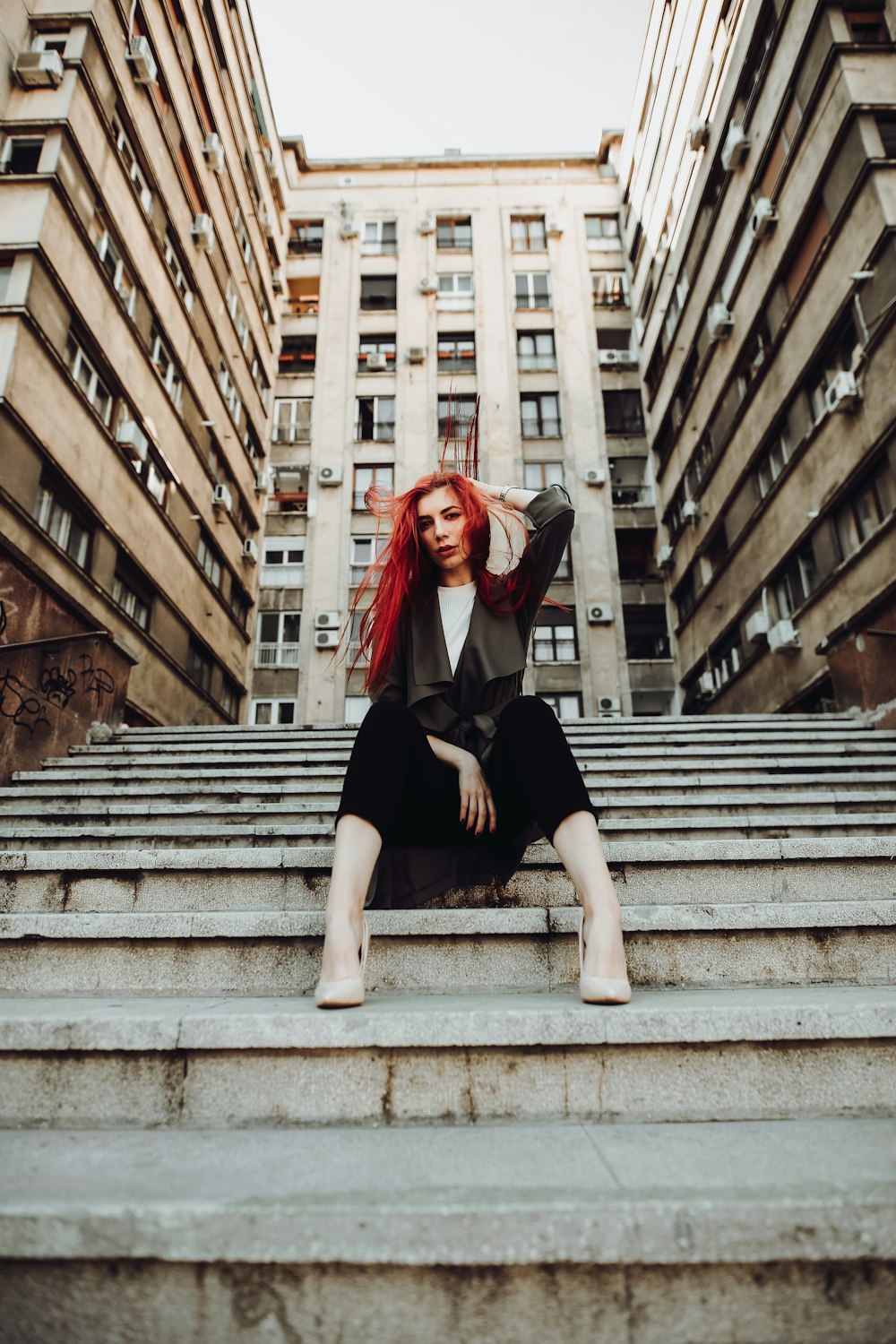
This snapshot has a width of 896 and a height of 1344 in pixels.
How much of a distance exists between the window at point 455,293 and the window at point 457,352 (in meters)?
0.92

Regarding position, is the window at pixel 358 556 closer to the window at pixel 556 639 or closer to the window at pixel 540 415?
the window at pixel 556 639

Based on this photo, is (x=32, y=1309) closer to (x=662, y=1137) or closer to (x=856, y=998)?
(x=662, y=1137)

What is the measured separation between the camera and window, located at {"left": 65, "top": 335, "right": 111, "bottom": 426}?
38.6ft

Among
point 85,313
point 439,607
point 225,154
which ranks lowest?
point 439,607

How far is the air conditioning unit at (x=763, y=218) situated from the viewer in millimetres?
13516

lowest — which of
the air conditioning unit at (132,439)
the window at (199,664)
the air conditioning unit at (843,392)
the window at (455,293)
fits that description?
the window at (199,664)

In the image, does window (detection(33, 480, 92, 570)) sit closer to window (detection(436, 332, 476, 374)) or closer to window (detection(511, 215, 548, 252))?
window (detection(436, 332, 476, 374))

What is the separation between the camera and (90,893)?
278cm

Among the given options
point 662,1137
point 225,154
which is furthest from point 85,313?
point 662,1137

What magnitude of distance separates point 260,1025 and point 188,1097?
0.22m

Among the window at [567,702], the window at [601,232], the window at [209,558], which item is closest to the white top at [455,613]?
the window at [209,558]

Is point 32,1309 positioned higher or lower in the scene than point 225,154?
lower

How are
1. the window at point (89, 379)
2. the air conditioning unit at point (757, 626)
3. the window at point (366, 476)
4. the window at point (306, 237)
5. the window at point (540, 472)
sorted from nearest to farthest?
the window at point (89, 379)
the air conditioning unit at point (757, 626)
the window at point (540, 472)
the window at point (366, 476)
the window at point (306, 237)

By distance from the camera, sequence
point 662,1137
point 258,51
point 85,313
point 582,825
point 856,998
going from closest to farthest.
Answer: point 662,1137 < point 856,998 < point 582,825 < point 85,313 < point 258,51
